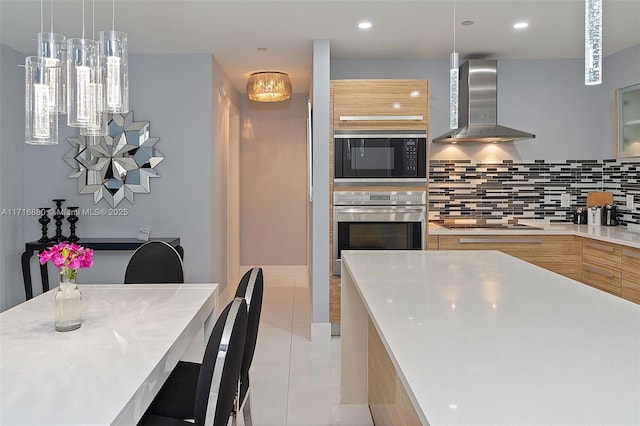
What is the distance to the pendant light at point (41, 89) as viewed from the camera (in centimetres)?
217

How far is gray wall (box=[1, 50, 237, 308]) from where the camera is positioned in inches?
188

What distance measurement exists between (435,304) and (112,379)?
1066 mm

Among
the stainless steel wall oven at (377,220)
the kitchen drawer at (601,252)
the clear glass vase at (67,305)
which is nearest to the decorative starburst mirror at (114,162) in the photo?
the stainless steel wall oven at (377,220)

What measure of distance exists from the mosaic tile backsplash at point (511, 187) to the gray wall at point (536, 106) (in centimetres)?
9

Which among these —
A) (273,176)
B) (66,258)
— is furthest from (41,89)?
(273,176)

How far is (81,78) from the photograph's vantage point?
2221 millimetres

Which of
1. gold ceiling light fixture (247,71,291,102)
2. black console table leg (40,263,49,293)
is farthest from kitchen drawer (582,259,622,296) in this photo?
black console table leg (40,263,49,293)

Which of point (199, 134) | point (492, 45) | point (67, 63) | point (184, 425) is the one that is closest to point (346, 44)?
point (492, 45)

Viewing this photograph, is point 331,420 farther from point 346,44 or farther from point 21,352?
point 346,44

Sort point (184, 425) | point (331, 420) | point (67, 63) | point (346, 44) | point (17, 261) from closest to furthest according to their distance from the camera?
1. point (184, 425)
2. point (67, 63)
3. point (331, 420)
4. point (346, 44)
5. point (17, 261)

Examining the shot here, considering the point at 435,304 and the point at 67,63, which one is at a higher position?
the point at 67,63

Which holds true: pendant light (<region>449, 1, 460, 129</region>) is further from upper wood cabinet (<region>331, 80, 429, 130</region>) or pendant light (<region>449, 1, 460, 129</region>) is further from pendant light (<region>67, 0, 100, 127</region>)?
upper wood cabinet (<region>331, 80, 429, 130</region>)

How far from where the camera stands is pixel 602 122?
16.2ft

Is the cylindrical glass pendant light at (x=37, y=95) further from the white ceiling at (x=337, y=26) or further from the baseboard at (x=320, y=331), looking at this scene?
the baseboard at (x=320, y=331)
